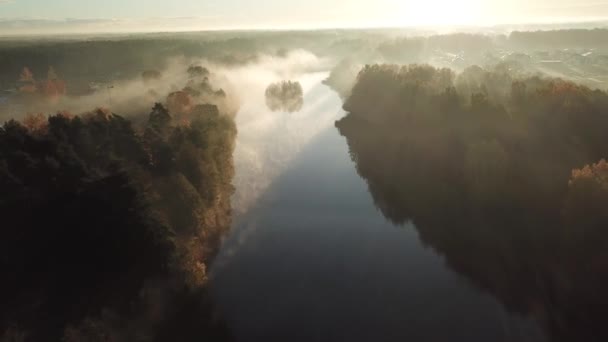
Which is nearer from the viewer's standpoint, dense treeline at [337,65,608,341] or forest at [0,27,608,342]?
forest at [0,27,608,342]

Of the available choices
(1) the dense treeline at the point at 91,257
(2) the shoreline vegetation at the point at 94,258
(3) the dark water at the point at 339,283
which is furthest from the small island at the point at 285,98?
(1) the dense treeline at the point at 91,257

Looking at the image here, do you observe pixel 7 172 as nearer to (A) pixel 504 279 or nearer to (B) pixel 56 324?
(B) pixel 56 324

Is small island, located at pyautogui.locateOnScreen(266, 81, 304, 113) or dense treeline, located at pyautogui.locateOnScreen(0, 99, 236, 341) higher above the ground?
dense treeline, located at pyautogui.locateOnScreen(0, 99, 236, 341)

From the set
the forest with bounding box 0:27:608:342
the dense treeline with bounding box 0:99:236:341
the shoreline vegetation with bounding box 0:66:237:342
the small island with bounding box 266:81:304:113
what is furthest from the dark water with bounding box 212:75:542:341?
the small island with bounding box 266:81:304:113

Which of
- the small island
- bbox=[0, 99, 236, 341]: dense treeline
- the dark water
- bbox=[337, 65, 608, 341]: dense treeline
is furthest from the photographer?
the small island

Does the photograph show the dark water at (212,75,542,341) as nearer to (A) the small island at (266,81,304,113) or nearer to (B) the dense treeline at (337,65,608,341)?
(B) the dense treeline at (337,65,608,341)

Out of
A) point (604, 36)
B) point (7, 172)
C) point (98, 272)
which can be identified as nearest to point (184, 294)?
point (98, 272)
